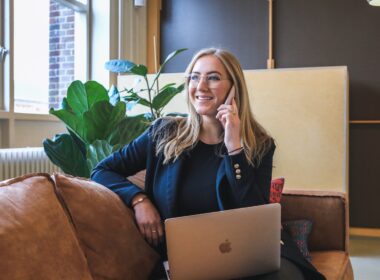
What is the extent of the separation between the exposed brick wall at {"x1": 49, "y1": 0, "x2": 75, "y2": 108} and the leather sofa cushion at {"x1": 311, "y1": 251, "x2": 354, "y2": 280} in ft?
8.46

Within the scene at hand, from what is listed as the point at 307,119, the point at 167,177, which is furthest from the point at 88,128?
the point at 307,119

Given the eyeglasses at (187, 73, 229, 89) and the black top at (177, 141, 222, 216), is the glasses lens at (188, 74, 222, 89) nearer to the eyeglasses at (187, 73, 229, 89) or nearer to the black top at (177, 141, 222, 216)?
the eyeglasses at (187, 73, 229, 89)

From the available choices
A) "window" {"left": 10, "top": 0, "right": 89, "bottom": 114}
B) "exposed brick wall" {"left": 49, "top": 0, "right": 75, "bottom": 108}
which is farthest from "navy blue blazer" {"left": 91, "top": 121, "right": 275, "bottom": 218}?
"exposed brick wall" {"left": 49, "top": 0, "right": 75, "bottom": 108}

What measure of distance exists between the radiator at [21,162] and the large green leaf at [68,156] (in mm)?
644

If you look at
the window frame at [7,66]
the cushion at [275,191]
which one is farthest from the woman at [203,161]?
the window frame at [7,66]

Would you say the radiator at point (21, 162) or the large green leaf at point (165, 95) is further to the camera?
the radiator at point (21, 162)

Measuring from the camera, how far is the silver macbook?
1.14m

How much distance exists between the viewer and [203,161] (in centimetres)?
157

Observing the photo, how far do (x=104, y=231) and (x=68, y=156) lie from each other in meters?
1.08

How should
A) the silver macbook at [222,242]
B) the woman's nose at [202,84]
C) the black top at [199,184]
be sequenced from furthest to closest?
the woman's nose at [202,84]
the black top at [199,184]
the silver macbook at [222,242]

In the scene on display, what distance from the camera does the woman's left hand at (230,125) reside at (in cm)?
151

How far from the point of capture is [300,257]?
146 centimetres

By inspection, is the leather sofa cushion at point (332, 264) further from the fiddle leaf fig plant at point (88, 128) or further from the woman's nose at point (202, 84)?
the fiddle leaf fig plant at point (88, 128)

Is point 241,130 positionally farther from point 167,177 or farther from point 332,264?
point 332,264
